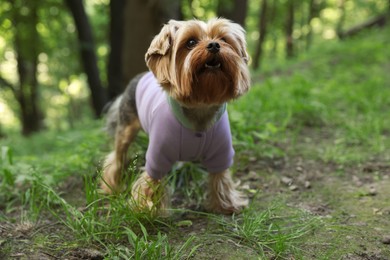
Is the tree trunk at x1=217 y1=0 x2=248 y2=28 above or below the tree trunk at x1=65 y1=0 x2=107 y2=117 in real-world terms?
above

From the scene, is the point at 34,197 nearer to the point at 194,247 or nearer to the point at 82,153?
the point at 82,153

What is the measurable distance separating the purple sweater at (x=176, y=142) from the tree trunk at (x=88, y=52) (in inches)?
240

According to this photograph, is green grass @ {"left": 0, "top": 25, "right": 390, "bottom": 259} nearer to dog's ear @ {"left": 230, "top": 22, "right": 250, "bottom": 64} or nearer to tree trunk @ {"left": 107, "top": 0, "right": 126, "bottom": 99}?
dog's ear @ {"left": 230, "top": 22, "right": 250, "bottom": 64}

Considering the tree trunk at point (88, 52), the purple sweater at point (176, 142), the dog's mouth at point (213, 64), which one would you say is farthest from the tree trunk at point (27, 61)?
the dog's mouth at point (213, 64)

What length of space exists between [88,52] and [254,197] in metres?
Answer: 6.87

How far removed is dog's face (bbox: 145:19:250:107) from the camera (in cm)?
288

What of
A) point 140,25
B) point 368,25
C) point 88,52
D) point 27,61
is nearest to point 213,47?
point 140,25

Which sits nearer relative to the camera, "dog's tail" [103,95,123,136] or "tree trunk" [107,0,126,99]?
"dog's tail" [103,95,123,136]

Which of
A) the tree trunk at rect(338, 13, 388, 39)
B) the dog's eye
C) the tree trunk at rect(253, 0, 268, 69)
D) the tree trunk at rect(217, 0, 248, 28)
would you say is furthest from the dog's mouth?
the tree trunk at rect(338, 13, 388, 39)

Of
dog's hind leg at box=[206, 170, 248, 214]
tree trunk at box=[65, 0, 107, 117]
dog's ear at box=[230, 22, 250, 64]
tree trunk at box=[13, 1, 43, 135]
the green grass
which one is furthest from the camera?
tree trunk at box=[13, 1, 43, 135]

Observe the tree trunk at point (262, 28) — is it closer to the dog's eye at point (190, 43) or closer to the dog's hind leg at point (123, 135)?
the dog's hind leg at point (123, 135)

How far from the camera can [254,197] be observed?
336 cm

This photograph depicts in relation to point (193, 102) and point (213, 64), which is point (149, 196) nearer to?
point (193, 102)

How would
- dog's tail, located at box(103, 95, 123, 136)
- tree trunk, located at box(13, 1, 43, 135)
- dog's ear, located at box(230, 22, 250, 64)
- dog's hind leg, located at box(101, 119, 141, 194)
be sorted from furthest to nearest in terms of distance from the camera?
tree trunk, located at box(13, 1, 43, 135), dog's tail, located at box(103, 95, 123, 136), dog's hind leg, located at box(101, 119, 141, 194), dog's ear, located at box(230, 22, 250, 64)
